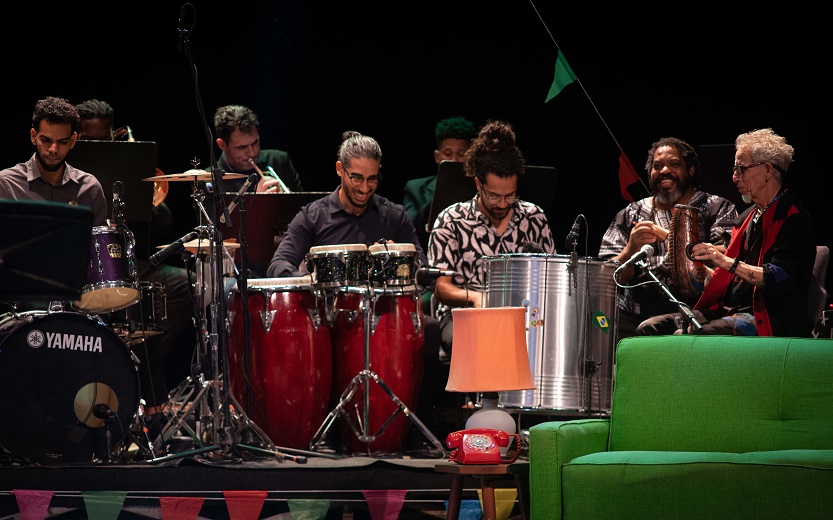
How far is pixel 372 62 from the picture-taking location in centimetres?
737

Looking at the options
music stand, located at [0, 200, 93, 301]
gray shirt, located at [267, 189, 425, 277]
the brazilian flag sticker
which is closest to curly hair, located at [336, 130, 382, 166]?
gray shirt, located at [267, 189, 425, 277]

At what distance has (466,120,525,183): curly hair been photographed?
5.59m

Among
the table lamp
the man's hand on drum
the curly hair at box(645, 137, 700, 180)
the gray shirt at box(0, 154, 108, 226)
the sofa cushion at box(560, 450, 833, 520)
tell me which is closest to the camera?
the sofa cushion at box(560, 450, 833, 520)

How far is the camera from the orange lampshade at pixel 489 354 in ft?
13.7

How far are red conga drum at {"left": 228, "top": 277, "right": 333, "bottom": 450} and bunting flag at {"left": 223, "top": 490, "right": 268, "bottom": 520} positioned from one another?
2.41 feet

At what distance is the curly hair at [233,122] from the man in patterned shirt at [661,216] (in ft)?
6.92

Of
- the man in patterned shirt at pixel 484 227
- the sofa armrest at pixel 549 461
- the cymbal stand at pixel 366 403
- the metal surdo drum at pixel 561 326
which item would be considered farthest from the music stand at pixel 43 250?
the man in patterned shirt at pixel 484 227

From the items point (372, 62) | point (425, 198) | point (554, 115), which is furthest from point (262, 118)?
point (554, 115)

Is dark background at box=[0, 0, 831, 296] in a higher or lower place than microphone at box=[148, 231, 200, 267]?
higher

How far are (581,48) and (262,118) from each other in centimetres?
215

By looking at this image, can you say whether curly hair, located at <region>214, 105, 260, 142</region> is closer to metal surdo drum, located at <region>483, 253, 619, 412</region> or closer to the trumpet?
the trumpet

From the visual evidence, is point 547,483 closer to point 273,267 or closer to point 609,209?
point 273,267

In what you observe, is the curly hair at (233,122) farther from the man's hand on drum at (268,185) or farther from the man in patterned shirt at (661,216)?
the man in patterned shirt at (661,216)

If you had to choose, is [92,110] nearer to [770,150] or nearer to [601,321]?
[601,321]
